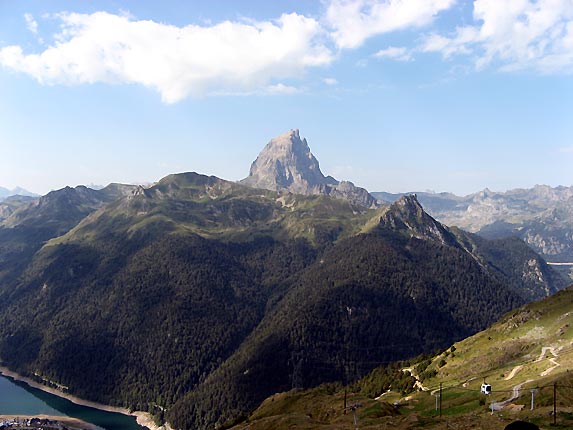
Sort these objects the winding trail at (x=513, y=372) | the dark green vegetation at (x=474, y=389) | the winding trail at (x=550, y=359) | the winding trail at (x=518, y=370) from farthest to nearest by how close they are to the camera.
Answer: the winding trail at (x=513, y=372), the winding trail at (x=550, y=359), the winding trail at (x=518, y=370), the dark green vegetation at (x=474, y=389)

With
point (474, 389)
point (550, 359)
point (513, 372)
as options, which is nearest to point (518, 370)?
point (513, 372)

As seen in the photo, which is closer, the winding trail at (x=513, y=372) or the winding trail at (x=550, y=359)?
the winding trail at (x=550, y=359)

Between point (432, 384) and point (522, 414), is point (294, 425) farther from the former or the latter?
point (432, 384)

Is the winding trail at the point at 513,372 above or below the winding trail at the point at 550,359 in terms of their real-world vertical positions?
below

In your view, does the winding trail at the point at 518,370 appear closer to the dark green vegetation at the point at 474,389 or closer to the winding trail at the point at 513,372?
the winding trail at the point at 513,372

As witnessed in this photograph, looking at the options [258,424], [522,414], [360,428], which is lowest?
[258,424]

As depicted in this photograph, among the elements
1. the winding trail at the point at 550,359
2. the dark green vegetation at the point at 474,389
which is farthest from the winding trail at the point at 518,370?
the dark green vegetation at the point at 474,389

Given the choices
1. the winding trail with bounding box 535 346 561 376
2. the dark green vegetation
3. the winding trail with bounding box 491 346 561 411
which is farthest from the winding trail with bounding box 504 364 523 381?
the winding trail with bounding box 535 346 561 376

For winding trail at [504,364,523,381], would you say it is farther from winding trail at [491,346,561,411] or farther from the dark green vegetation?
the dark green vegetation

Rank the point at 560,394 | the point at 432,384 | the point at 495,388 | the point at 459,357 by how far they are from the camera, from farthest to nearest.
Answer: the point at 459,357 → the point at 432,384 → the point at 495,388 → the point at 560,394

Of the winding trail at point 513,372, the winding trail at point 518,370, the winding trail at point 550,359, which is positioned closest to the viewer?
the winding trail at point 518,370

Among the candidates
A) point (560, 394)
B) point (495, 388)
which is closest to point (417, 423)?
point (560, 394)
